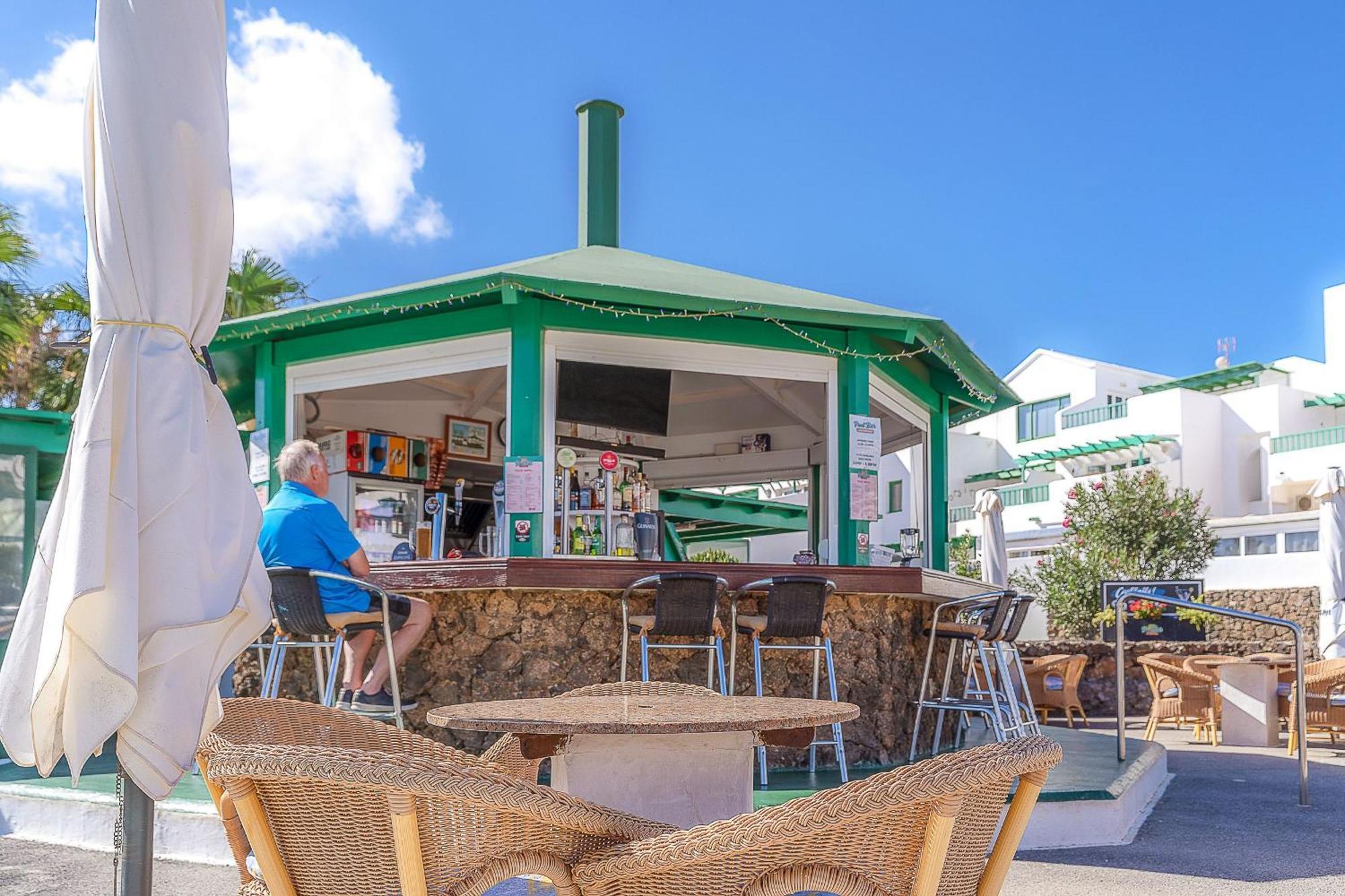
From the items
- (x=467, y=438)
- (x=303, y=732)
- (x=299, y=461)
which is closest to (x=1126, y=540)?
(x=467, y=438)

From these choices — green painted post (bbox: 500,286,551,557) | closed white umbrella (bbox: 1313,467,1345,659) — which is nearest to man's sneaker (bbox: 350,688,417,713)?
green painted post (bbox: 500,286,551,557)

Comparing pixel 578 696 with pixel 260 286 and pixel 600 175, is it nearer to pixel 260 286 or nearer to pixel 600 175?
pixel 600 175

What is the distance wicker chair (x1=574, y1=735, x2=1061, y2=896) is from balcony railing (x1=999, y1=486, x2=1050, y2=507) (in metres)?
36.0

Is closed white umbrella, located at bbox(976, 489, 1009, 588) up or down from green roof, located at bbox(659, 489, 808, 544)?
down

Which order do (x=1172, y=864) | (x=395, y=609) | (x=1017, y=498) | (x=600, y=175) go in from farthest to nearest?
1. (x=1017, y=498)
2. (x=600, y=175)
3. (x=395, y=609)
4. (x=1172, y=864)

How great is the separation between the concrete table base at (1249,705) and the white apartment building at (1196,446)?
63.0ft

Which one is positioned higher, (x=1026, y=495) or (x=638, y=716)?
(x=1026, y=495)

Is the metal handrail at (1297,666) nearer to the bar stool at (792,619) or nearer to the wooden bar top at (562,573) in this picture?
the wooden bar top at (562,573)

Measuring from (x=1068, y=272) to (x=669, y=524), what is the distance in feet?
114

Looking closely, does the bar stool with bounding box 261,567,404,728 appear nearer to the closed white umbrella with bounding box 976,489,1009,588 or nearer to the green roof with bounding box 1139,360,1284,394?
the closed white umbrella with bounding box 976,489,1009,588

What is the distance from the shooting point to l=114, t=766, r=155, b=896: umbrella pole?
228 cm

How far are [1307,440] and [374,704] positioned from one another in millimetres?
33337

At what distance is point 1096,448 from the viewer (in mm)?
37125

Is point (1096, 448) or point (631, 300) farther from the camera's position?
point (1096, 448)
